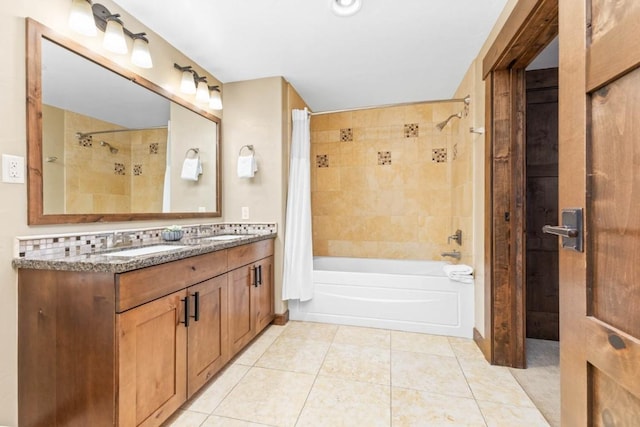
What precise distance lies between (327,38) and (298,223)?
59.2 inches

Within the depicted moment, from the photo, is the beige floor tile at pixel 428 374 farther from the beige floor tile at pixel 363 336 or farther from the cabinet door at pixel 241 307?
the cabinet door at pixel 241 307

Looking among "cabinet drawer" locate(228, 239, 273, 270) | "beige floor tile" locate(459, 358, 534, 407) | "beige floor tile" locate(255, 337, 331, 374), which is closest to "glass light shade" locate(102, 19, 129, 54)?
"cabinet drawer" locate(228, 239, 273, 270)

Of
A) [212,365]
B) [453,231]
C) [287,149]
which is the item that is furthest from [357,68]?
[212,365]

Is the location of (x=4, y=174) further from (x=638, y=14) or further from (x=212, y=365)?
(x=638, y=14)

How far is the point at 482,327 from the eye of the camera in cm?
210

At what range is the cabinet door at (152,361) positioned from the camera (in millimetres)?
1117

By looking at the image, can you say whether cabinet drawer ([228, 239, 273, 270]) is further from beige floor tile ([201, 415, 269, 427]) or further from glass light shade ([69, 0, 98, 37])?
glass light shade ([69, 0, 98, 37])

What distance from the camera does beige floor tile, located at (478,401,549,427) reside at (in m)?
1.38

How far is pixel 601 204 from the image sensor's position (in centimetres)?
69

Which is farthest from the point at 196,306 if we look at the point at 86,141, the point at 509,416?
the point at 509,416

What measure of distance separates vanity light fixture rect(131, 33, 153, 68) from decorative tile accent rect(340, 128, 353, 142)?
2239 millimetres

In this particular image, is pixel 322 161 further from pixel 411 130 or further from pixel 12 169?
pixel 12 169

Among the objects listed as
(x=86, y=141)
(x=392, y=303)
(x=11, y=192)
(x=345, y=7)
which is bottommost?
(x=392, y=303)

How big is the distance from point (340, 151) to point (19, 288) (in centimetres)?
303
